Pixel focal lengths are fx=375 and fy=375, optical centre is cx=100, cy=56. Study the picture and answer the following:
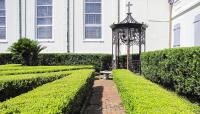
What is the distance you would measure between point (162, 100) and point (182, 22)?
1469cm

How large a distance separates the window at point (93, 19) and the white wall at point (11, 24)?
16.3 ft

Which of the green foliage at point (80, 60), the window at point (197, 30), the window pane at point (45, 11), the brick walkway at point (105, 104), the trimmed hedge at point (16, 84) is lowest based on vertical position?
the brick walkway at point (105, 104)

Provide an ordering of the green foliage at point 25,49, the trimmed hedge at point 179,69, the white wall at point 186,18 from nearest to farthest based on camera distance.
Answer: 1. the trimmed hedge at point 179,69
2. the white wall at point 186,18
3. the green foliage at point 25,49

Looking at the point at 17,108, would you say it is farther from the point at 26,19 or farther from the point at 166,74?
the point at 26,19

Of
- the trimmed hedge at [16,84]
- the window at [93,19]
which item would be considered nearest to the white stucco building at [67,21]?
the window at [93,19]

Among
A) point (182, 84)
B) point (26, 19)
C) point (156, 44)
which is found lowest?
point (182, 84)

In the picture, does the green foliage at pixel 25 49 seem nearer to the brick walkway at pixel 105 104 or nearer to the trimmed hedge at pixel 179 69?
the trimmed hedge at pixel 179 69

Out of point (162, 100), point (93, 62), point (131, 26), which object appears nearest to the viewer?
point (162, 100)

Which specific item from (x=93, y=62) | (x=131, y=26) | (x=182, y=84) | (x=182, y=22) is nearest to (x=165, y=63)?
(x=182, y=84)

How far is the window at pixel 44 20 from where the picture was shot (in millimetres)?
26578

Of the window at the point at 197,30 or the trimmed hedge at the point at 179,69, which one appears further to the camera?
the window at the point at 197,30

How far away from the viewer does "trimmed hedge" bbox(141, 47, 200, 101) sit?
30.3ft

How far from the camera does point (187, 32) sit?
18.4 metres

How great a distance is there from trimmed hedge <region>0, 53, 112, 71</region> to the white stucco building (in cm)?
205
